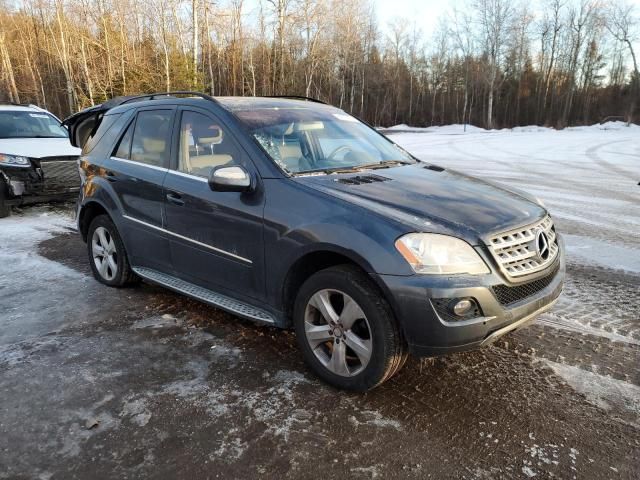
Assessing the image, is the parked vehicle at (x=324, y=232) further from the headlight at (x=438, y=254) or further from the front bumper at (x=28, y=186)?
the front bumper at (x=28, y=186)

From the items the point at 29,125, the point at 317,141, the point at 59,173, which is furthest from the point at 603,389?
the point at 29,125

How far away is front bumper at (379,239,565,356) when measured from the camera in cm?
253

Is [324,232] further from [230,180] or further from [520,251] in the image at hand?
[520,251]

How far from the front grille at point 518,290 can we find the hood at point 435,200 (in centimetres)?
30

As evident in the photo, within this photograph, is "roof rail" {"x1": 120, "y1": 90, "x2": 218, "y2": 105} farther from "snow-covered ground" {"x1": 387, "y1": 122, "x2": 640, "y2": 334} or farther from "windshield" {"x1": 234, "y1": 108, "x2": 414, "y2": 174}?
"snow-covered ground" {"x1": 387, "y1": 122, "x2": 640, "y2": 334}

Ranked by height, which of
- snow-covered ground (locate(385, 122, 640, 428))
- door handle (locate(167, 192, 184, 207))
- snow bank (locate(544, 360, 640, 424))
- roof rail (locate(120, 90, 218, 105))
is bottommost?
snow bank (locate(544, 360, 640, 424))

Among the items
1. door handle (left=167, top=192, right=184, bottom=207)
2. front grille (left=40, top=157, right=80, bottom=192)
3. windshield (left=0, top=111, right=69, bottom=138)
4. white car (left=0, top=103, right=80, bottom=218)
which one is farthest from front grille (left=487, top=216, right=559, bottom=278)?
windshield (left=0, top=111, right=69, bottom=138)

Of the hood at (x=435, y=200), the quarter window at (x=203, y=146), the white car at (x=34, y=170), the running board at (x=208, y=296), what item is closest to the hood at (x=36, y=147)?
the white car at (x=34, y=170)

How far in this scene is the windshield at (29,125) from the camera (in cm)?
941

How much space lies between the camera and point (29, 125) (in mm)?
9781

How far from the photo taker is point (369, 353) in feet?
9.04

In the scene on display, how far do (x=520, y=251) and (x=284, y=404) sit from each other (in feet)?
5.34

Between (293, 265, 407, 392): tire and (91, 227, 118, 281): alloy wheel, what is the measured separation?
7.94 feet

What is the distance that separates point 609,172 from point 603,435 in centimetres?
1159
